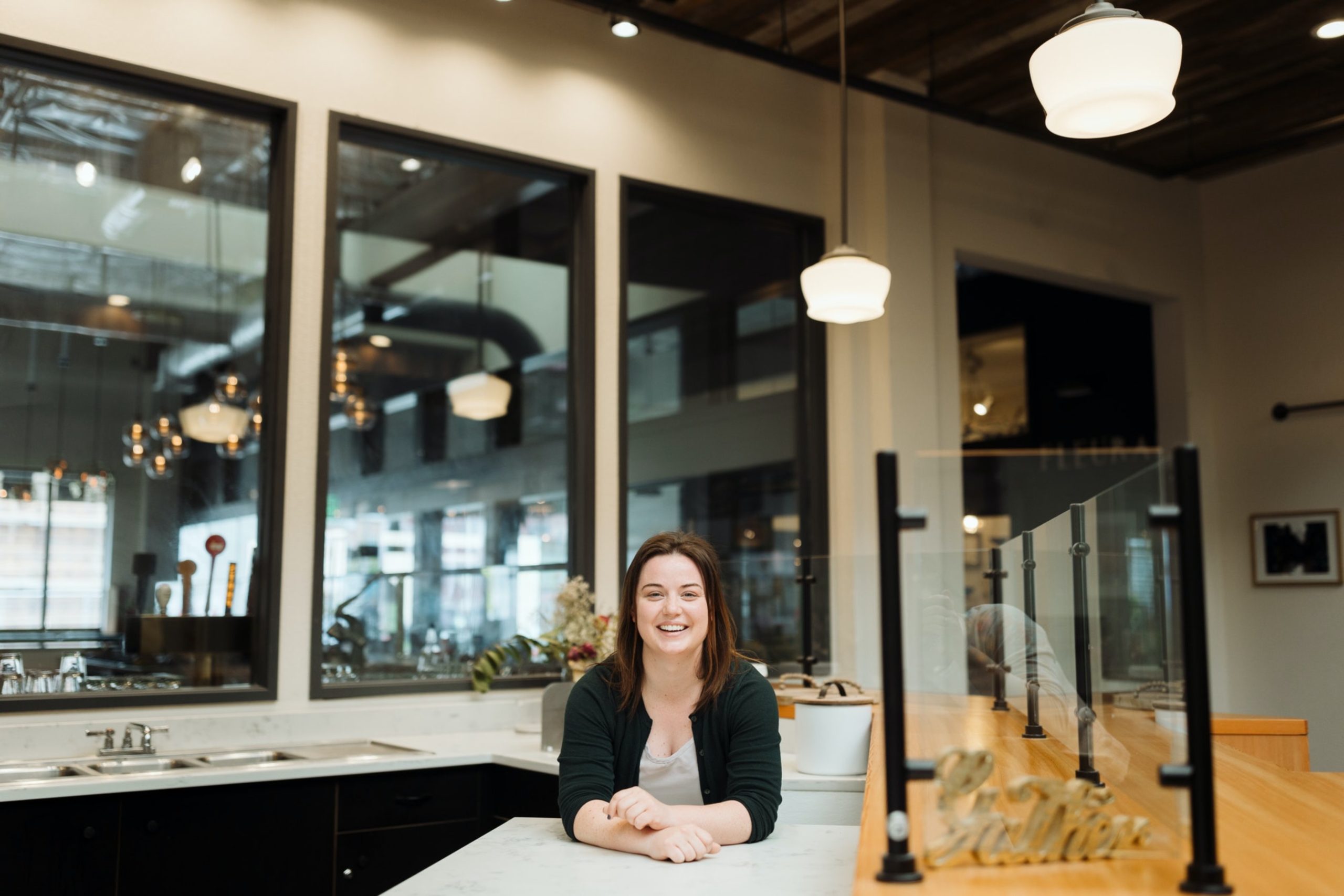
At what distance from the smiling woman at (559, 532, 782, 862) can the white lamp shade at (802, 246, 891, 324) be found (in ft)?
4.98

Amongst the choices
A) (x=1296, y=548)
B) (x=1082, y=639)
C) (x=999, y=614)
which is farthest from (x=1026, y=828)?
(x=1296, y=548)

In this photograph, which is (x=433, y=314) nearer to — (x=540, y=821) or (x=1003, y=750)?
(x=540, y=821)

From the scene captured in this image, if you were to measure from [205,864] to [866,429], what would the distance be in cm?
315

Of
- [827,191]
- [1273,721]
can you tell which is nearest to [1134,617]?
[1273,721]

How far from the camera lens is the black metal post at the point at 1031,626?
2.00 m

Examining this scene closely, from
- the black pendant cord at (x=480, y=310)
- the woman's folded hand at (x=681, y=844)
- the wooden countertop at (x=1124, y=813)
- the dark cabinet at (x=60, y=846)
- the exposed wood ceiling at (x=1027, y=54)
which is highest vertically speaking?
Result: the exposed wood ceiling at (x=1027, y=54)

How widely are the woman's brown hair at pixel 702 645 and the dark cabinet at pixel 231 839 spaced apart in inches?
48.6

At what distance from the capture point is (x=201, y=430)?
15.1 ft

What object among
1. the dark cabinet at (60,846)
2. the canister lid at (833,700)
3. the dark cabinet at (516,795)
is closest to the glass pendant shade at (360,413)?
the dark cabinet at (516,795)

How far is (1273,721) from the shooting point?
340cm

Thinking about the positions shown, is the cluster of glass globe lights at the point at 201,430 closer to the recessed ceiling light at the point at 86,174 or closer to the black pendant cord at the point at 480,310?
the recessed ceiling light at the point at 86,174

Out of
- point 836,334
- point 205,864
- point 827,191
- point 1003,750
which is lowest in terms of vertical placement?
point 205,864

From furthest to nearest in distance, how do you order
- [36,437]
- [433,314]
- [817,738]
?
[433,314] → [36,437] → [817,738]

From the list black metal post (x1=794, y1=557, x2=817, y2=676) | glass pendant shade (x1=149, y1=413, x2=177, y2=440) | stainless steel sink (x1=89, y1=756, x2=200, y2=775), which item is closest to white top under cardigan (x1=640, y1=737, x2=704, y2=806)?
stainless steel sink (x1=89, y1=756, x2=200, y2=775)
